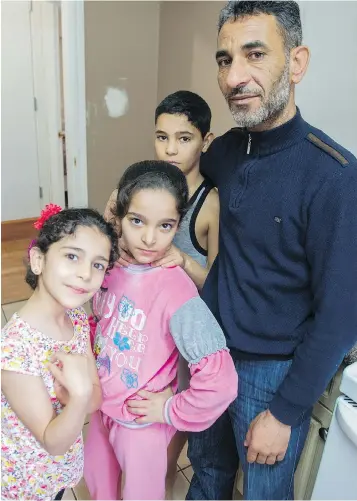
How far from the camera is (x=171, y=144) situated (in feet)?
3.65

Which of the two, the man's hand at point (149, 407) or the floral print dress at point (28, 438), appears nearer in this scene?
the floral print dress at point (28, 438)

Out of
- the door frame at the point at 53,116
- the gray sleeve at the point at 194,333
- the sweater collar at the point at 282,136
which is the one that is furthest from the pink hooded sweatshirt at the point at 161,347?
the door frame at the point at 53,116

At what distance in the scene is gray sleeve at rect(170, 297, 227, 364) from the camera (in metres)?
0.86

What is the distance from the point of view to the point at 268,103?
0.91 meters

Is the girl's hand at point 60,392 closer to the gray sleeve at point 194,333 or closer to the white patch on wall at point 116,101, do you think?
the gray sleeve at point 194,333

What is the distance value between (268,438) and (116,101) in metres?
2.56

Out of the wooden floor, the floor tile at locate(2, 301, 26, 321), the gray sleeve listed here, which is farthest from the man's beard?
the floor tile at locate(2, 301, 26, 321)

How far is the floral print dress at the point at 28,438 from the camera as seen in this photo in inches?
30.6

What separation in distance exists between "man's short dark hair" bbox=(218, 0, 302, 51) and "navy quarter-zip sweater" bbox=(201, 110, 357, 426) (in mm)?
167

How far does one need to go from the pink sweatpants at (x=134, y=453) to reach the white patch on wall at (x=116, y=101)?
93.2 inches

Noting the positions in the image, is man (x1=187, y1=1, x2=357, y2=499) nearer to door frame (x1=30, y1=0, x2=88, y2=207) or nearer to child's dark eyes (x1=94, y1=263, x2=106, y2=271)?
child's dark eyes (x1=94, y1=263, x2=106, y2=271)

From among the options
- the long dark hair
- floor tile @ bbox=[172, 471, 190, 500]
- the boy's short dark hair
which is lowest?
floor tile @ bbox=[172, 471, 190, 500]

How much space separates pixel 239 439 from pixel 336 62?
47.8 inches

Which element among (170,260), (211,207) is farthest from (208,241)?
(170,260)
